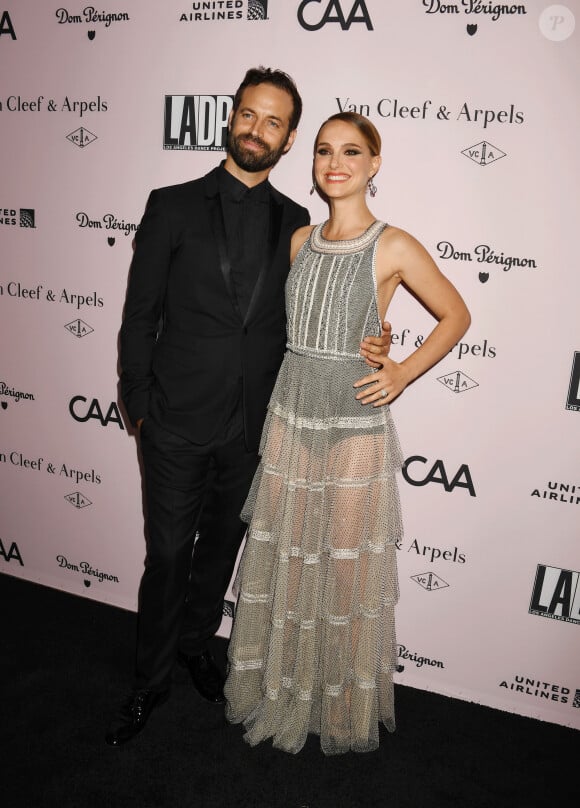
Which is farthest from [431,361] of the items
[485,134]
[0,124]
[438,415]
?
[0,124]

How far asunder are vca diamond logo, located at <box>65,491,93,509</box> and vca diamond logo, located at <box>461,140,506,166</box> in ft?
7.35

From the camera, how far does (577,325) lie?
2168mm

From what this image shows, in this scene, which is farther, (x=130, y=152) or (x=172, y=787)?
(x=130, y=152)

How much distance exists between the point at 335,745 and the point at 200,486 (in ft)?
3.37

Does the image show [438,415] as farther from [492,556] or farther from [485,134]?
[485,134]

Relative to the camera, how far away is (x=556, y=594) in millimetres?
2379

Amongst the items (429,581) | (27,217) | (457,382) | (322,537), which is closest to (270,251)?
(457,382)

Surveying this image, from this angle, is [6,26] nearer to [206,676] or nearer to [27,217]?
[27,217]

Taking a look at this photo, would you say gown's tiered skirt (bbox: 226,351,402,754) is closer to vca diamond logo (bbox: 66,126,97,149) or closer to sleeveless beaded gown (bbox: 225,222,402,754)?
sleeveless beaded gown (bbox: 225,222,402,754)

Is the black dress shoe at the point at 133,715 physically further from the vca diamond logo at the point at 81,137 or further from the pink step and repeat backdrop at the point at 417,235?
the vca diamond logo at the point at 81,137

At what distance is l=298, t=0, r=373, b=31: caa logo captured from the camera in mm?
2166

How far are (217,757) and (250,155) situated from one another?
6.70ft

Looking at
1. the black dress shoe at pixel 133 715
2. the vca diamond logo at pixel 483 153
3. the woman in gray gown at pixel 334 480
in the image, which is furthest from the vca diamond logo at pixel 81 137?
the black dress shoe at pixel 133 715

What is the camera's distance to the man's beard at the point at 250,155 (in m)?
2.02
